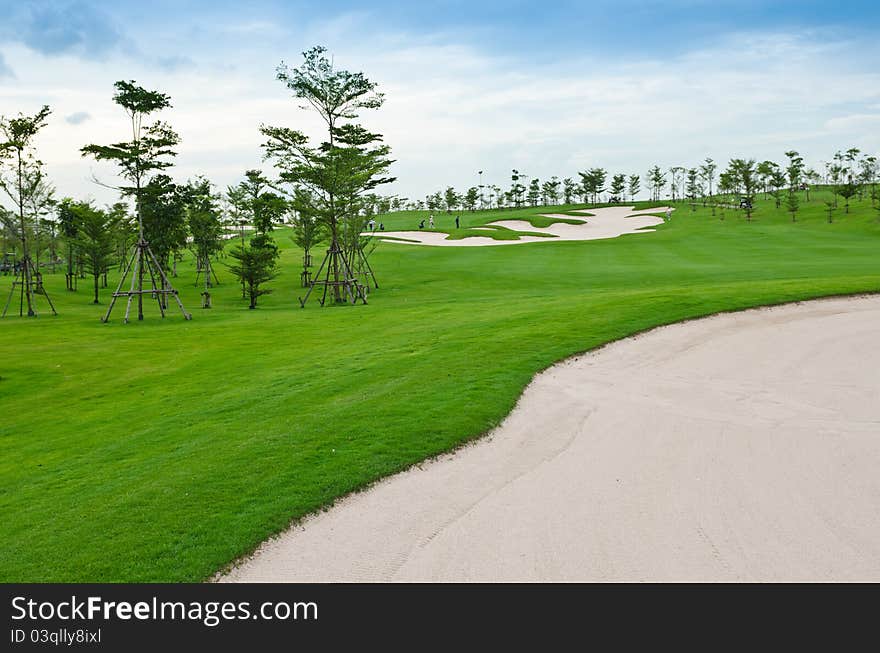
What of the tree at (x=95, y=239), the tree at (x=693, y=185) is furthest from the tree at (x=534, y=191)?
the tree at (x=95, y=239)

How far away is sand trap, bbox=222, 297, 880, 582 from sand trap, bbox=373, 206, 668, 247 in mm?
49656

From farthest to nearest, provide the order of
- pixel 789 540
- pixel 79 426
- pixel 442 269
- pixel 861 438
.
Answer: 1. pixel 442 269
2. pixel 79 426
3. pixel 861 438
4. pixel 789 540

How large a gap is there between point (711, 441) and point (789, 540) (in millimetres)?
3214

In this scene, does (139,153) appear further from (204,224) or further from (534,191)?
(534,191)

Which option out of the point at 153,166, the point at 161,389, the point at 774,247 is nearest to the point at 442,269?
the point at 153,166

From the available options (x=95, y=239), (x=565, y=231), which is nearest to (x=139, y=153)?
(x=95, y=239)

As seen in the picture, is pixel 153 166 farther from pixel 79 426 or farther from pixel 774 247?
pixel 774 247

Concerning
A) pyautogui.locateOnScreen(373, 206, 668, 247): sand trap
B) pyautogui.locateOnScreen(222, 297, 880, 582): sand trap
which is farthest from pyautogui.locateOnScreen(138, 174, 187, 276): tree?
pyautogui.locateOnScreen(373, 206, 668, 247): sand trap

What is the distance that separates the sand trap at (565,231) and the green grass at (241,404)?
33.7 meters

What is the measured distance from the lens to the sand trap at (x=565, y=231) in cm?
6606

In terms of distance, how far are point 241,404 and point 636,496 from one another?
317 inches

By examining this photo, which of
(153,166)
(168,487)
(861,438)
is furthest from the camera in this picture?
(153,166)

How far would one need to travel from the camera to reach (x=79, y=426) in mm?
12297

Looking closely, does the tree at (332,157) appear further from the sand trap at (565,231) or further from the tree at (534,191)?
the tree at (534,191)
